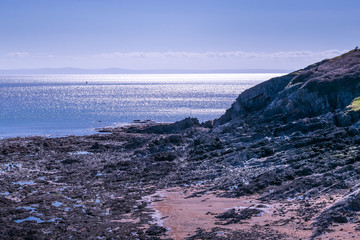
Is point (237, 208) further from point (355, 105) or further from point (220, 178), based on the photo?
point (355, 105)

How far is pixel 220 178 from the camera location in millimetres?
39812

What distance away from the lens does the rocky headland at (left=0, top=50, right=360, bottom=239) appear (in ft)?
85.1

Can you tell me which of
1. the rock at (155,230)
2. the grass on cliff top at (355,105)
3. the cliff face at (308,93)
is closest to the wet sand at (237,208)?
the rock at (155,230)

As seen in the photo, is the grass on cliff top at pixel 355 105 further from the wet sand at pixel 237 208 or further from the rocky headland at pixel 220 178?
the wet sand at pixel 237 208

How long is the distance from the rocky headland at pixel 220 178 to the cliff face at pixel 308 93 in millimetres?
154

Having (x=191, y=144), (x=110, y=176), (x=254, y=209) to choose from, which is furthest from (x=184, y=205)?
(x=191, y=144)

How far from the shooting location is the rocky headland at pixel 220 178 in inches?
1022

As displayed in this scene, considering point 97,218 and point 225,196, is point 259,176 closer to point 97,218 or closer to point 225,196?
point 225,196

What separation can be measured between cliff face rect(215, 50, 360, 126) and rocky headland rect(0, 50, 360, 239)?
154mm

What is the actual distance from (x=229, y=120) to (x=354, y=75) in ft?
72.7

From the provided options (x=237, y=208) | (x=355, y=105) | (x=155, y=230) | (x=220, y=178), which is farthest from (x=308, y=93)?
(x=155, y=230)

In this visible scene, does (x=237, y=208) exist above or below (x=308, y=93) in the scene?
below

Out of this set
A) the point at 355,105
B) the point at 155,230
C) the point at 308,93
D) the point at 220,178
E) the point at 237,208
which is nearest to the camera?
the point at 155,230

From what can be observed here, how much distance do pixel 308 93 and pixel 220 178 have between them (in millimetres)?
23729
